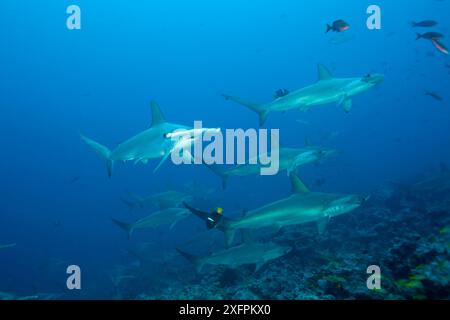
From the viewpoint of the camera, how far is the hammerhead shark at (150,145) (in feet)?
24.7

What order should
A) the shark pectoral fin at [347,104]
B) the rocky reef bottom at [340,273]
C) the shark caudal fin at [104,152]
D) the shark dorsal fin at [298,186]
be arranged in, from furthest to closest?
the shark pectoral fin at [347,104]
the shark caudal fin at [104,152]
the shark dorsal fin at [298,186]
the rocky reef bottom at [340,273]

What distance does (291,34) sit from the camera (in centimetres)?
19062

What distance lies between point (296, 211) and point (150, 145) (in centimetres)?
370

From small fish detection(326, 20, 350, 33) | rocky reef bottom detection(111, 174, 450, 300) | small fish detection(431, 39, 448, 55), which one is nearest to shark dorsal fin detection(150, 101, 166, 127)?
rocky reef bottom detection(111, 174, 450, 300)

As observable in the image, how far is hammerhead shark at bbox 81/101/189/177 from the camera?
7.52 meters

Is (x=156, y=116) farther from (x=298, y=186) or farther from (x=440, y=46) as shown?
(x=440, y=46)

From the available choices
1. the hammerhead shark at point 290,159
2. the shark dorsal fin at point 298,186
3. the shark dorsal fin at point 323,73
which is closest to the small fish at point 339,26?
the shark dorsal fin at point 323,73

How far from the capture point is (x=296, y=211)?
6.59 meters

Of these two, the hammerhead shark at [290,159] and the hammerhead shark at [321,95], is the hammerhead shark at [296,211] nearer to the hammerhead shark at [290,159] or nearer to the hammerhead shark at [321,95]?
the hammerhead shark at [290,159]

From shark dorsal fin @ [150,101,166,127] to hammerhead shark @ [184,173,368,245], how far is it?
333 centimetres

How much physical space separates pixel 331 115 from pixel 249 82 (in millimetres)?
72494

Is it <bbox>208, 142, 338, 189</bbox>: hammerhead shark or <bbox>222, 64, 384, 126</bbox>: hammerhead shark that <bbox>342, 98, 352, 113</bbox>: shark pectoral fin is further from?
<bbox>208, 142, 338, 189</bbox>: hammerhead shark

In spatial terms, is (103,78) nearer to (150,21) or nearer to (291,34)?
(150,21)

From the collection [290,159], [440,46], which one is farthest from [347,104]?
[440,46]
